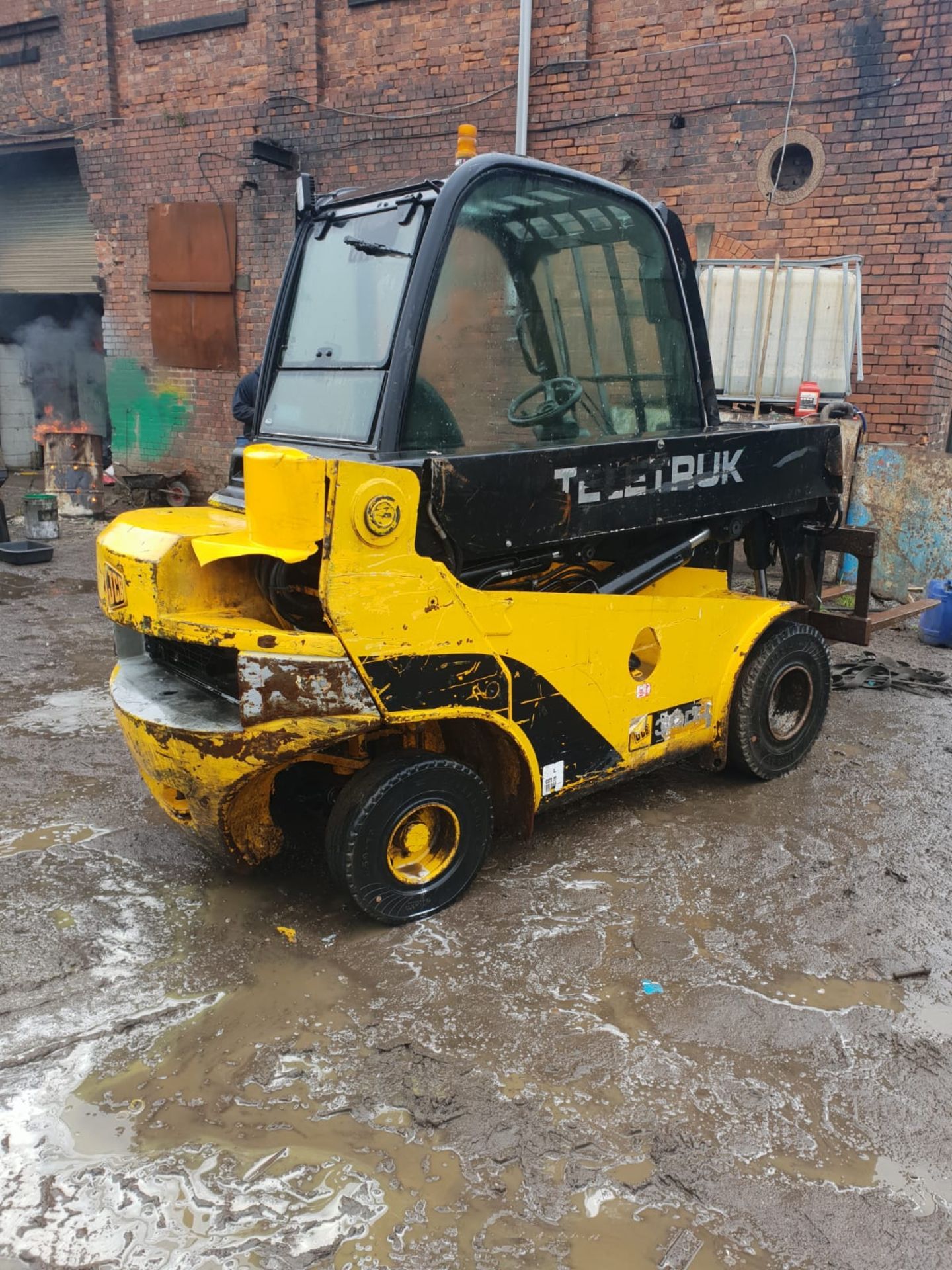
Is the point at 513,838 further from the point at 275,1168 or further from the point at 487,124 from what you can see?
the point at 487,124

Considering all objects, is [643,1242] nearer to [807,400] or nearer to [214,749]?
[214,749]

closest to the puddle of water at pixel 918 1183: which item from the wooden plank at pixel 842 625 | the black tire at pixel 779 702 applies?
the black tire at pixel 779 702

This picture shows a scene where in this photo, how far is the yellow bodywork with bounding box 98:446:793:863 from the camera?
9.11 ft

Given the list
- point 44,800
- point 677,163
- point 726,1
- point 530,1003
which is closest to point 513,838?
point 530,1003

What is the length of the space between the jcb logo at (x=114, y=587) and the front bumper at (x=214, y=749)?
311 millimetres

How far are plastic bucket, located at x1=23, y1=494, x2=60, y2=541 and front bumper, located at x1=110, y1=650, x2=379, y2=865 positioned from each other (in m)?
7.41

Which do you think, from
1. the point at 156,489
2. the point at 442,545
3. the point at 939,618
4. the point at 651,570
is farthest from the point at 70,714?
the point at 156,489

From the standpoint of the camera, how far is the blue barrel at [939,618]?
6848mm

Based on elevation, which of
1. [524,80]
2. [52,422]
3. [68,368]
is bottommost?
[52,422]

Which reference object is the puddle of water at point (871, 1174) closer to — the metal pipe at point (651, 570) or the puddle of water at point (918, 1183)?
the puddle of water at point (918, 1183)

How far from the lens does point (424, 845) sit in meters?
3.33

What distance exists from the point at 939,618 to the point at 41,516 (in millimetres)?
8826

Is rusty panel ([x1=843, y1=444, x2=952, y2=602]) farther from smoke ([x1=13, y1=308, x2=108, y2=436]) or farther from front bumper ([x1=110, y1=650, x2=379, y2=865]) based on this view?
smoke ([x1=13, y1=308, x2=108, y2=436])

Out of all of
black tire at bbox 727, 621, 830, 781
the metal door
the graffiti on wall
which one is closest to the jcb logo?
black tire at bbox 727, 621, 830, 781
